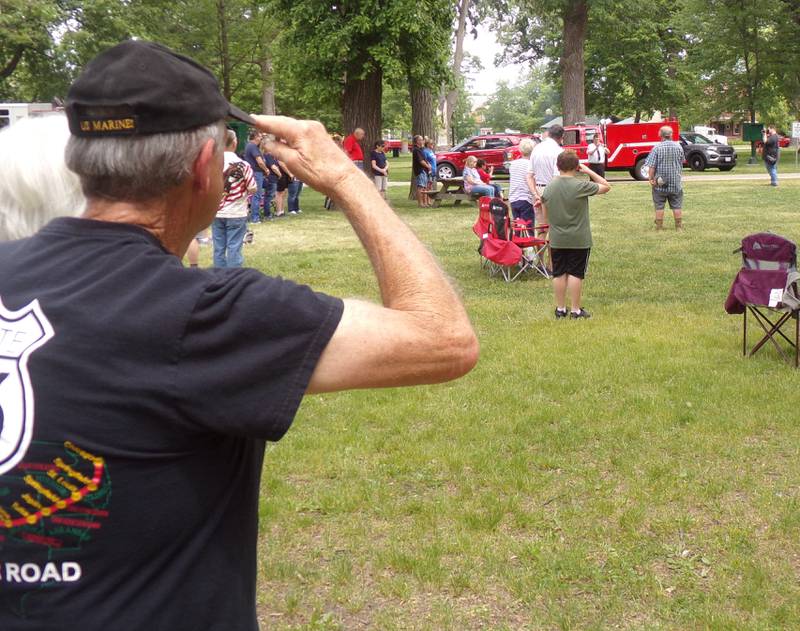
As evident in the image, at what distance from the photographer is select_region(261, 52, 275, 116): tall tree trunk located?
34778mm

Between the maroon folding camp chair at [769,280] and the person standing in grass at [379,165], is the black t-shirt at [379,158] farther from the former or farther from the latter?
the maroon folding camp chair at [769,280]

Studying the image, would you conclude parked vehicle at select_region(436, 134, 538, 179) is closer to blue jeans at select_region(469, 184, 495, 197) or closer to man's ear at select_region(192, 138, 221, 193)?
blue jeans at select_region(469, 184, 495, 197)

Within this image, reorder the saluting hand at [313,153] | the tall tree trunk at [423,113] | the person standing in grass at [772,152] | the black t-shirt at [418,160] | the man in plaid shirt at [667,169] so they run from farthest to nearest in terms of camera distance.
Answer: the tall tree trunk at [423,113], the person standing in grass at [772,152], the black t-shirt at [418,160], the man in plaid shirt at [667,169], the saluting hand at [313,153]

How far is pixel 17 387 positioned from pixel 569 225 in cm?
833

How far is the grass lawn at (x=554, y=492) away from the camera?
4004 millimetres

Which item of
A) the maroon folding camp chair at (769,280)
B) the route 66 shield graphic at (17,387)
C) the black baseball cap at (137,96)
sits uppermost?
the black baseball cap at (137,96)

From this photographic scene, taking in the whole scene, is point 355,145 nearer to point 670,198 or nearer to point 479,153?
point 670,198

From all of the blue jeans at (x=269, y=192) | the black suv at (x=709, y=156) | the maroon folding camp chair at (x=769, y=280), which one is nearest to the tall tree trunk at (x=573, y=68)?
the black suv at (x=709, y=156)

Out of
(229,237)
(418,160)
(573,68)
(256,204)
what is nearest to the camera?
(229,237)

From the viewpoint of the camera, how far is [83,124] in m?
1.43

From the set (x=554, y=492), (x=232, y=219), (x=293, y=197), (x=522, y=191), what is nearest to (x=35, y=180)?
(x=554, y=492)

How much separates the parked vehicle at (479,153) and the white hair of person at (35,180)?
29178 mm

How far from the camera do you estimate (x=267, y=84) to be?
116ft

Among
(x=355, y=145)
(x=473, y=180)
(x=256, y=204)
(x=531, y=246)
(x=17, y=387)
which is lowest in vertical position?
(x=531, y=246)
